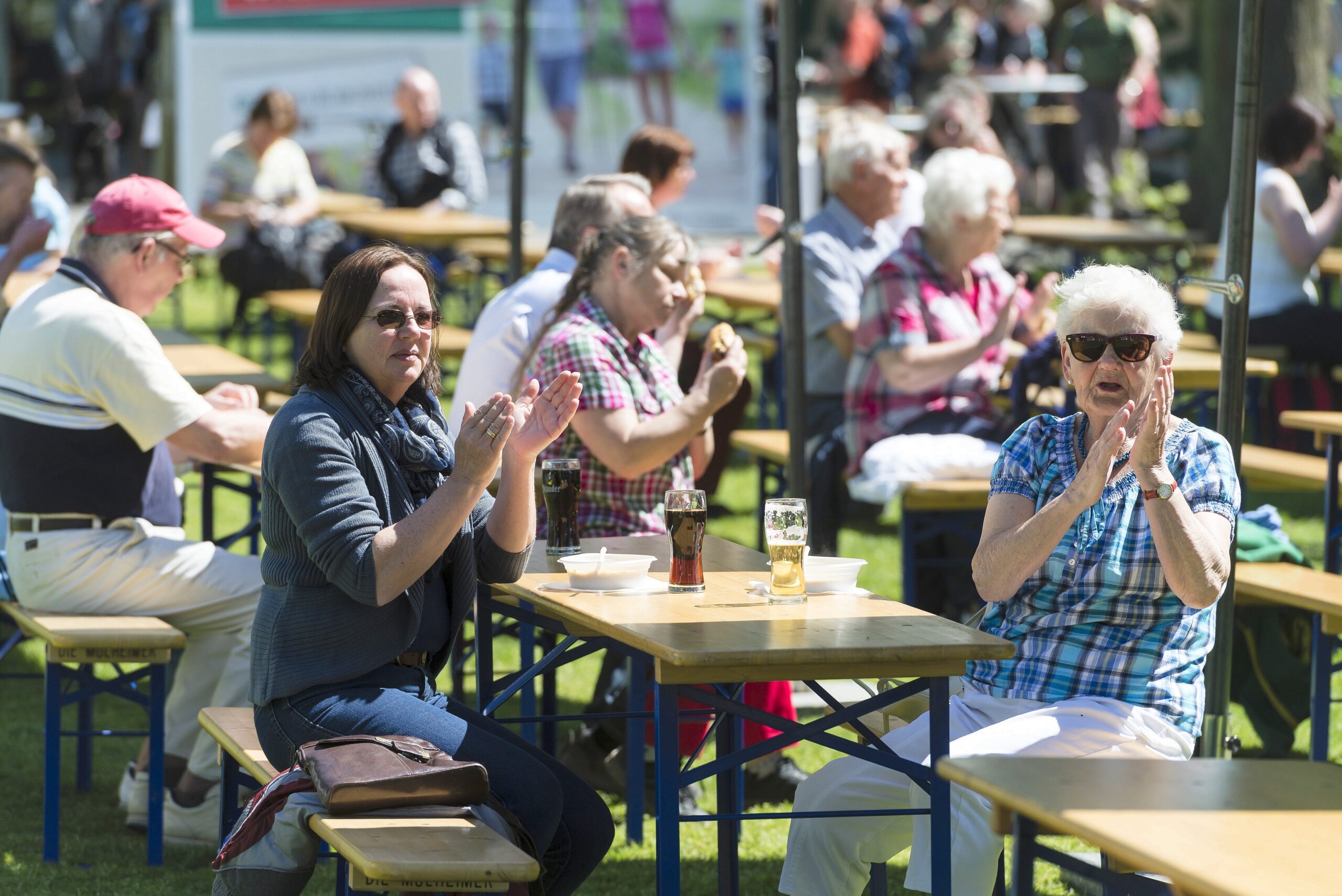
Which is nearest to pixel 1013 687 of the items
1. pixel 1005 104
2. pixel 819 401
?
pixel 819 401

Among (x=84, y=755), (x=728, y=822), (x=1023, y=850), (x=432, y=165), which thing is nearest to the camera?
(x=1023, y=850)

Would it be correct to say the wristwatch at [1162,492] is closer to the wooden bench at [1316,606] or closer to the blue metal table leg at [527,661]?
the wooden bench at [1316,606]

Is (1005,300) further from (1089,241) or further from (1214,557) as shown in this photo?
(1089,241)

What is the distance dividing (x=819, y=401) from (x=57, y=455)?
2.95 metres

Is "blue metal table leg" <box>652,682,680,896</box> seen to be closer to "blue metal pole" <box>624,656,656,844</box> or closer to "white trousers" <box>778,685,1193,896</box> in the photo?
"white trousers" <box>778,685,1193,896</box>

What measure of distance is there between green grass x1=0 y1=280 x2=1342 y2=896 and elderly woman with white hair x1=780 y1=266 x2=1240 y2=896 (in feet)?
2.51

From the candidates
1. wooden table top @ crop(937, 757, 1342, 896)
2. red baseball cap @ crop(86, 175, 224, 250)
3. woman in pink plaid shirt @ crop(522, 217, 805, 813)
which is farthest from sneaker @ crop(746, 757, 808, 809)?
wooden table top @ crop(937, 757, 1342, 896)

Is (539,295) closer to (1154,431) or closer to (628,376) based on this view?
(628,376)

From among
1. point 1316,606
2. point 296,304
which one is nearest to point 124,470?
point 1316,606

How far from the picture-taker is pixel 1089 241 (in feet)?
33.9

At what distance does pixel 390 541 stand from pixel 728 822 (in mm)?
967

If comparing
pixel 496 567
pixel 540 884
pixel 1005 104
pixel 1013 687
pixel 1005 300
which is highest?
pixel 1005 104

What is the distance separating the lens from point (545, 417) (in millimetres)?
3348

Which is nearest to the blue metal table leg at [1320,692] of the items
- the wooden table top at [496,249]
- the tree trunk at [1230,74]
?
the wooden table top at [496,249]
